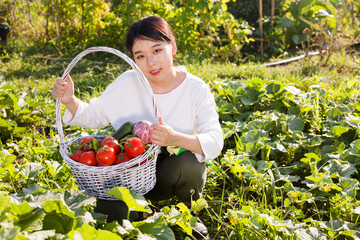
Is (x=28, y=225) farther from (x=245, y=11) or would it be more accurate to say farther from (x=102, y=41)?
(x=245, y=11)


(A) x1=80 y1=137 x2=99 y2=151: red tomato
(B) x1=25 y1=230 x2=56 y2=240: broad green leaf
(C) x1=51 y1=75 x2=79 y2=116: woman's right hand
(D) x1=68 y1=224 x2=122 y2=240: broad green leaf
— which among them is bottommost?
(D) x1=68 y1=224 x2=122 y2=240: broad green leaf

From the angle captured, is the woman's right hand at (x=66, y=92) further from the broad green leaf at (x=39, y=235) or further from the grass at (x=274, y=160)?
the broad green leaf at (x=39, y=235)

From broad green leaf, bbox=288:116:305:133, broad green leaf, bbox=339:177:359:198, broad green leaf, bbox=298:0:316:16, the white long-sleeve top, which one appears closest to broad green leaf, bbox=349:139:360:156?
broad green leaf, bbox=339:177:359:198

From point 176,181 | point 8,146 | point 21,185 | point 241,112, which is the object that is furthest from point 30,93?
point 176,181

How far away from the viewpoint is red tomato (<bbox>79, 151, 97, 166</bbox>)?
1779mm

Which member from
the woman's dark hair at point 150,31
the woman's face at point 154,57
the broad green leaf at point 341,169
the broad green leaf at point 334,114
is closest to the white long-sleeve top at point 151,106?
the woman's face at point 154,57

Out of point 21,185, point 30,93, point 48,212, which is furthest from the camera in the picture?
point 30,93

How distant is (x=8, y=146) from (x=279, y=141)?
200 cm

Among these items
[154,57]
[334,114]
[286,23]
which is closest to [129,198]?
[154,57]

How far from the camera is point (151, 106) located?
216 cm

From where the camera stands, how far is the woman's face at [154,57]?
2.04 m

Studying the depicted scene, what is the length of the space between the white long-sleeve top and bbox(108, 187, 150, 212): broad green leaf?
0.60 meters

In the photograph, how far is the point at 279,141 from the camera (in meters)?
2.70

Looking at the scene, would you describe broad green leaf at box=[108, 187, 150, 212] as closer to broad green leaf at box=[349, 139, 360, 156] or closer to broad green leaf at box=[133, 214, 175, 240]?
broad green leaf at box=[133, 214, 175, 240]
